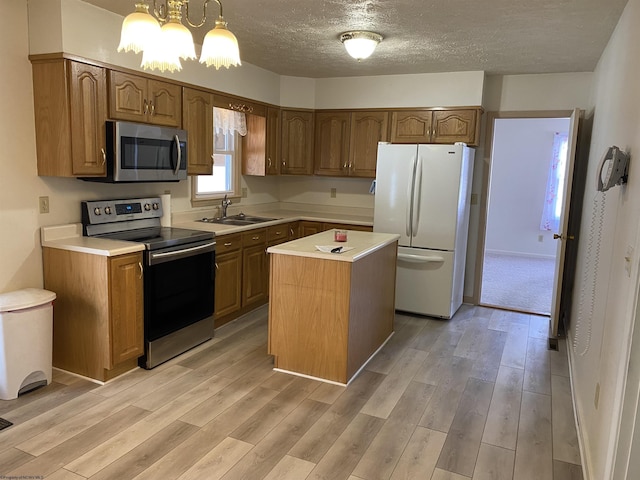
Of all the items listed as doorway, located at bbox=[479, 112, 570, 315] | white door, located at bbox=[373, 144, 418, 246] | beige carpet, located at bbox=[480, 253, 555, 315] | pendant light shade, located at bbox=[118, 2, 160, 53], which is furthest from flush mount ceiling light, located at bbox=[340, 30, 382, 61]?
doorway, located at bbox=[479, 112, 570, 315]

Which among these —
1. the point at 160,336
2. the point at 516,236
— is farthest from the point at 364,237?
the point at 516,236

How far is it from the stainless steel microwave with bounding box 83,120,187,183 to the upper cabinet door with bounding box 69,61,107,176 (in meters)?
0.06

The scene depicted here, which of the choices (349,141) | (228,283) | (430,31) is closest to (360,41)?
(430,31)

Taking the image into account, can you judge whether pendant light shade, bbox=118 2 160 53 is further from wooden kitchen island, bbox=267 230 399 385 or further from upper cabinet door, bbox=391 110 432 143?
upper cabinet door, bbox=391 110 432 143

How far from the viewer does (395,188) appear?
4688 millimetres

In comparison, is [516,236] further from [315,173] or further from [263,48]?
[263,48]

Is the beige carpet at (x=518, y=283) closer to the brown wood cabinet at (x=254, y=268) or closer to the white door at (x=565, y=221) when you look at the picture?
the white door at (x=565, y=221)

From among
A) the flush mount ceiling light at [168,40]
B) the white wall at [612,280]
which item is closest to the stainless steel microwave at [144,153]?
the flush mount ceiling light at [168,40]

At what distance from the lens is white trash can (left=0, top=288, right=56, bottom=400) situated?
110 inches

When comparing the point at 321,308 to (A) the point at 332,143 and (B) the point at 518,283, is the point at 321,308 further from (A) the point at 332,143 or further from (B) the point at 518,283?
(B) the point at 518,283

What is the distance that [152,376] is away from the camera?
3230 millimetres

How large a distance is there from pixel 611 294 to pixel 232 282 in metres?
2.92

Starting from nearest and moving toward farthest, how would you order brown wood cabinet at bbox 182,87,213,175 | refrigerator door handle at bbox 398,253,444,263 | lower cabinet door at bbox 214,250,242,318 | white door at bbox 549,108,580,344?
white door at bbox 549,108,580,344
brown wood cabinet at bbox 182,87,213,175
lower cabinet door at bbox 214,250,242,318
refrigerator door handle at bbox 398,253,444,263

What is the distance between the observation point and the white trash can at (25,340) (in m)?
2.78
